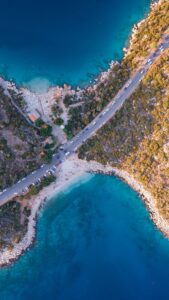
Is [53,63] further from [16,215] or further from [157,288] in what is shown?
[157,288]

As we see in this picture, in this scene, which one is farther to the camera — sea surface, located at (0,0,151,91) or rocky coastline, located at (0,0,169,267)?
rocky coastline, located at (0,0,169,267)

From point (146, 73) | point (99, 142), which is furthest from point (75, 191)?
point (146, 73)

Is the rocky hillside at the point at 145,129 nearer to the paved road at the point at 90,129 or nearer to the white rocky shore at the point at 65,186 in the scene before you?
the paved road at the point at 90,129

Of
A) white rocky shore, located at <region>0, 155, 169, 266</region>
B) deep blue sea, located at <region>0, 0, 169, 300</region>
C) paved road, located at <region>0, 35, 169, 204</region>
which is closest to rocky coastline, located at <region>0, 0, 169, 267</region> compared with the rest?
white rocky shore, located at <region>0, 155, 169, 266</region>

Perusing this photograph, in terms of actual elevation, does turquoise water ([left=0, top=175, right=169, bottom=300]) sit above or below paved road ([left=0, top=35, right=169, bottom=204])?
below

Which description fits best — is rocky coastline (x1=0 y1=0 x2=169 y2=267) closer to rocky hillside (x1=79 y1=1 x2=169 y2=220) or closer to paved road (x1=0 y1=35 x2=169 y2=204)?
rocky hillside (x1=79 y1=1 x2=169 y2=220)

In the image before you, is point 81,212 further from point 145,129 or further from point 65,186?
point 145,129
